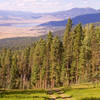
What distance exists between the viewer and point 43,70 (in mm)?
86938

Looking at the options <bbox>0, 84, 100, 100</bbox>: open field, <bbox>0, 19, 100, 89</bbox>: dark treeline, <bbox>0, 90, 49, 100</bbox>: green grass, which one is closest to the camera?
<bbox>0, 90, 49, 100</bbox>: green grass

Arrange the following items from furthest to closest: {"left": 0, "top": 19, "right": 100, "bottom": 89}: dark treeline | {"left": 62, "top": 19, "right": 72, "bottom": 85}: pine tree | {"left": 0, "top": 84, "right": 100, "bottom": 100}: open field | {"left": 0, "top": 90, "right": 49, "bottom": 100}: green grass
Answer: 1. {"left": 62, "top": 19, "right": 72, "bottom": 85}: pine tree
2. {"left": 0, "top": 19, "right": 100, "bottom": 89}: dark treeline
3. {"left": 0, "top": 84, "right": 100, "bottom": 100}: open field
4. {"left": 0, "top": 90, "right": 49, "bottom": 100}: green grass

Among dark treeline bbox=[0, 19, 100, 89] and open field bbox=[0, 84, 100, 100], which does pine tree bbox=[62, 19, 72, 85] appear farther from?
open field bbox=[0, 84, 100, 100]

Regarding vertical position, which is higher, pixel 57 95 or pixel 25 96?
pixel 25 96

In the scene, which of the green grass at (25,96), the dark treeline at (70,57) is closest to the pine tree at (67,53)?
the dark treeline at (70,57)

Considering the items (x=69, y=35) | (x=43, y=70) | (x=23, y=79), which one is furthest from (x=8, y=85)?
(x=69, y=35)

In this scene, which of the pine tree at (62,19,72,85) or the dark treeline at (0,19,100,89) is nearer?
the dark treeline at (0,19,100,89)

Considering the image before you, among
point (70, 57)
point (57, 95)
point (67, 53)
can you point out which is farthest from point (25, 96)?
point (70, 57)

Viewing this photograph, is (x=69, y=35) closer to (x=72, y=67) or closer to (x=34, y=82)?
(x=72, y=67)

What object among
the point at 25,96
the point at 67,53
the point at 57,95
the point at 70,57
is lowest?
the point at 57,95

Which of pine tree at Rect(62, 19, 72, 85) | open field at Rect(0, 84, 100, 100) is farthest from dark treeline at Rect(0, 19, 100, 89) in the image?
open field at Rect(0, 84, 100, 100)

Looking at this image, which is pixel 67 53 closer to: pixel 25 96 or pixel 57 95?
pixel 57 95

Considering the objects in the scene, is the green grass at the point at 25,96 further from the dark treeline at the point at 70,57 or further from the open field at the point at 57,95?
the dark treeline at the point at 70,57

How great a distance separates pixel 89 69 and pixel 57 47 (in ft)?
46.4
